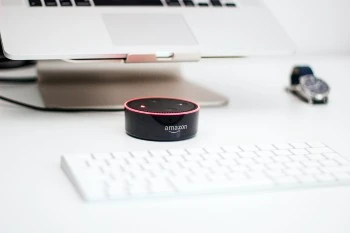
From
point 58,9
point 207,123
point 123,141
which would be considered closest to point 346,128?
point 207,123

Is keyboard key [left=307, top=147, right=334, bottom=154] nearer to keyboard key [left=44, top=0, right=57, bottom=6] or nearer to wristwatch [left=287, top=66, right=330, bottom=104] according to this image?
wristwatch [left=287, top=66, right=330, bottom=104]

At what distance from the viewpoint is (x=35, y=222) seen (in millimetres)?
507

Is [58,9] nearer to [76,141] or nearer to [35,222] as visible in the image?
[76,141]

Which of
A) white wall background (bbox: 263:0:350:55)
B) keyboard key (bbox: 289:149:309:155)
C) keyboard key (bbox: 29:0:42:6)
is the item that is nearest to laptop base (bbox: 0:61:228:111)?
keyboard key (bbox: 29:0:42:6)

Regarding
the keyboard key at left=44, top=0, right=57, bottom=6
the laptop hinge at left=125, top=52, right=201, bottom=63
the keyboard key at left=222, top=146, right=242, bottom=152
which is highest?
the keyboard key at left=44, top=0, right=57, bottom=6

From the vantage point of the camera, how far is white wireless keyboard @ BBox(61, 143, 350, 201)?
57 cm

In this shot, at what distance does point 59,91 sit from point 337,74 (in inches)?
22.9

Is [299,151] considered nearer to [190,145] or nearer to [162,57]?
[190,145]

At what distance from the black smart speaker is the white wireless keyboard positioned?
6 centimetres

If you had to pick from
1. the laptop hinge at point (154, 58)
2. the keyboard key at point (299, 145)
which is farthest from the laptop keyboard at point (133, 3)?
the keyboard key at point (299, 145)

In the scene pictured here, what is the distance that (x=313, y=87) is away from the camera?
967 mm

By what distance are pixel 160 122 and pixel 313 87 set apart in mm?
342

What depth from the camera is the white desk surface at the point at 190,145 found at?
1.70 ft

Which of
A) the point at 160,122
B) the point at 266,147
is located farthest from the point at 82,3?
the point at 266,147
